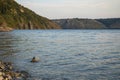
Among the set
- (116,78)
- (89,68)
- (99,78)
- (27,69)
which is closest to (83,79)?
(99,78)

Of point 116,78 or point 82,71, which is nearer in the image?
point 116,78

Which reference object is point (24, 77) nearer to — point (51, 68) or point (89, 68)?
point (51, 68)

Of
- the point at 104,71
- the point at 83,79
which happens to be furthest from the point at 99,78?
the point at 104,71

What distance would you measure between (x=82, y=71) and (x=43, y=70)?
446 centimetres

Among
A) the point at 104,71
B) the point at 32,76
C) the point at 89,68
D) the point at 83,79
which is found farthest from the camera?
the point at 89,68

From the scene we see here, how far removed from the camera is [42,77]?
73.2ft

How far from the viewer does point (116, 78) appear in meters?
21.4

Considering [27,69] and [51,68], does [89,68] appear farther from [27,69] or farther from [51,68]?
[27,69]

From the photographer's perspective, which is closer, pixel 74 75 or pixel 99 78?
pixel 99 78

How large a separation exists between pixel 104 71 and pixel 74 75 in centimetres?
366

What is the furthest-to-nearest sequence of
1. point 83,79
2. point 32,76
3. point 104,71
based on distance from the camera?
point 104,71 < point 32,76 < point 83,79

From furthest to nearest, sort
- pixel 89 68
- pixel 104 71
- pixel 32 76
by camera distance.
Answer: pixel 89 68, pixel 104 71, pixel 32 76

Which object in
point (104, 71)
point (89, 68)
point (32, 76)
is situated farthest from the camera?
point (89, 68)

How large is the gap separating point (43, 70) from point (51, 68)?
59.5 inches
